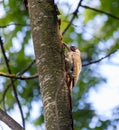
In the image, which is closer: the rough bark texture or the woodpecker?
the rough bark texture

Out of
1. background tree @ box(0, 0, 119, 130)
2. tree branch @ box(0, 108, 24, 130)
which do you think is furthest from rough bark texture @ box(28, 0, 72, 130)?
background tree @ box(0, 0, 119, 130)

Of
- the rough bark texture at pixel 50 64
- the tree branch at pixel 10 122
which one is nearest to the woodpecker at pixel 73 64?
the rough bark texture at pixel 50 64

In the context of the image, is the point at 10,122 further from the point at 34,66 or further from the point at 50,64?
the point at 34,66

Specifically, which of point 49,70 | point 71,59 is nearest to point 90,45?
point 71,59

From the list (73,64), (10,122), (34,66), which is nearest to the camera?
(10,122)

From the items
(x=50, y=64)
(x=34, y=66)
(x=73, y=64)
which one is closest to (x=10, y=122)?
(x=50, y=64)

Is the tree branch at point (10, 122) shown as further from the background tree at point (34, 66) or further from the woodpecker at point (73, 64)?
the background tree at point (34, 66)

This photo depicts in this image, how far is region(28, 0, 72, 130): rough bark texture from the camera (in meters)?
2.10

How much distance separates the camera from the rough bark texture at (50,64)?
6.90 ft

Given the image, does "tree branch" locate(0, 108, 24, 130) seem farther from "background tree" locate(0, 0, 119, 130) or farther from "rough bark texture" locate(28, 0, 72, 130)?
"background tree" locate(0, 0, 119, 130)

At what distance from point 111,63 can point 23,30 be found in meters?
1.10

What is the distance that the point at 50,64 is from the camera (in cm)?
224

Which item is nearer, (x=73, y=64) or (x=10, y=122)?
(x=10, y=122)

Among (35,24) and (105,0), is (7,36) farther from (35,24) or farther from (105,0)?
(35,24)
